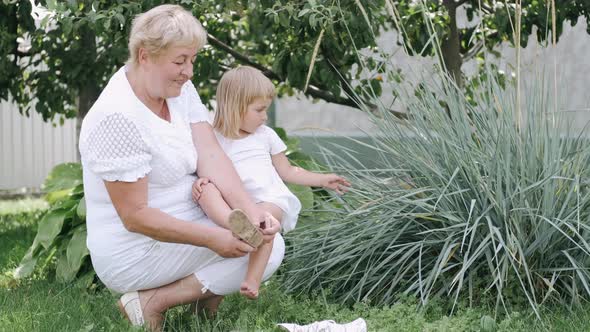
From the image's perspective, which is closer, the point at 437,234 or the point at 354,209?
the point at 437,234

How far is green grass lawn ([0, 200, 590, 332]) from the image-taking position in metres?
3.46

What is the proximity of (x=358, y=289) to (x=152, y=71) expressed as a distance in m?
1.30

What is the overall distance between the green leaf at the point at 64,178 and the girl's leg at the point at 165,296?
196 centimetres

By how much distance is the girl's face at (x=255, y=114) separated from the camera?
12.5 ft

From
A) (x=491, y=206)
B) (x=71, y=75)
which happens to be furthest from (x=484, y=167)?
(x=71, y=75)

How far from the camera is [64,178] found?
5.33 m

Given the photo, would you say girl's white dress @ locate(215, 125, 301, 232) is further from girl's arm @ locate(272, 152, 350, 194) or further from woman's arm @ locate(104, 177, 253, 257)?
woman's arm @ locate(104, 177, 253, 257)

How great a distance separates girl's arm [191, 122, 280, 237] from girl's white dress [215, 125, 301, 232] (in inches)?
9.8

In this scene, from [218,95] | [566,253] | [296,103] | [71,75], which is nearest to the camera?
[566,253]

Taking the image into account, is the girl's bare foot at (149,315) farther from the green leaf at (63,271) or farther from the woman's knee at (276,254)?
the green leaf at (63,271)

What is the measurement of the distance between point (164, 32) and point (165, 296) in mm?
948

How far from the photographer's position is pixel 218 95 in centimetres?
390

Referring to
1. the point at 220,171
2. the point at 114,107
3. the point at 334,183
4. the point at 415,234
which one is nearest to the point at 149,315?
the point at 220,171

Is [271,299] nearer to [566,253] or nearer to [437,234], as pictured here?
[437,234]
